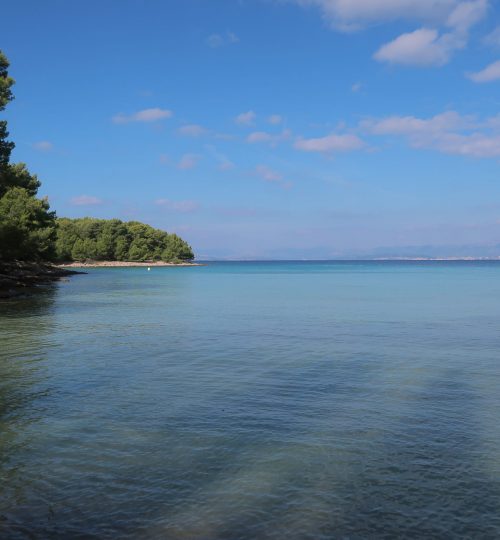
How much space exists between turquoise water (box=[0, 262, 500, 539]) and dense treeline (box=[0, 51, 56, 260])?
105 ft

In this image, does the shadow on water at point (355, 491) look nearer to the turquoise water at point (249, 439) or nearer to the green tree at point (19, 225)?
the turquoise water at point (249, 439)

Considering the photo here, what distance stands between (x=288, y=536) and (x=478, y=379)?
477 inches

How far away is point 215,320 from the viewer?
35.0 m

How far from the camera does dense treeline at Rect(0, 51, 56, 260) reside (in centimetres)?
4841

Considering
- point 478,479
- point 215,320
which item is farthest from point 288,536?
point 215,320

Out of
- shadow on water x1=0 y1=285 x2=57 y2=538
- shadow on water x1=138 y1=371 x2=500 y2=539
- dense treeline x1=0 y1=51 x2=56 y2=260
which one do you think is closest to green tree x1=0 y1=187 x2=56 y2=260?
dense treeline x1=0 y1=51 x2=56 y2=260

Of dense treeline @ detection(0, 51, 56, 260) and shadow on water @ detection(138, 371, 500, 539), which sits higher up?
dense treeline @ detection(0, 51, 56, 260)

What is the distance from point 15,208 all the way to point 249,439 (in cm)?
7218

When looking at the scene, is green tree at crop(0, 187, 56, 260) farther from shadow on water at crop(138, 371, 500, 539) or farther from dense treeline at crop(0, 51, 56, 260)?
shadow on water at crop(138, 371, 500, 539)

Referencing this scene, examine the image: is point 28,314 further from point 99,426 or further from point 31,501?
point 31,501

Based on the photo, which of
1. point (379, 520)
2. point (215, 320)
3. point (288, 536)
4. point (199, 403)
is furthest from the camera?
point (215, 320)

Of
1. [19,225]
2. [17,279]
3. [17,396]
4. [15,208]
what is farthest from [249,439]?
[15,208]

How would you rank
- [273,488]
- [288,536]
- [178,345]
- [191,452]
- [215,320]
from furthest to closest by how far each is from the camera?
[215,320] < [178,345] < [191,452] < [273,488] < [288,536]

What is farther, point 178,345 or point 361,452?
point 178,345
